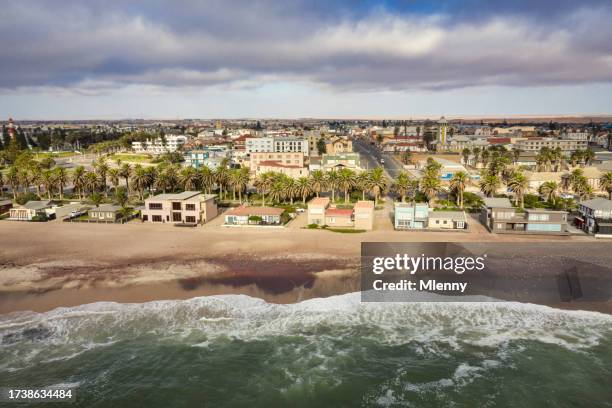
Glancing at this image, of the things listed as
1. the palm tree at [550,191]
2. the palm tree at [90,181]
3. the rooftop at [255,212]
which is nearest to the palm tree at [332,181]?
the rooftop at [255,212]

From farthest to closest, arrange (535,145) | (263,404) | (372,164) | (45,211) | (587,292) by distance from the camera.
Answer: (535,145), (372,164), (45,211), (587,292), (263,404)

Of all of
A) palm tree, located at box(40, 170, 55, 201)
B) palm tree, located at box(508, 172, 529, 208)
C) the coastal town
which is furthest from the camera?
palm tree, located at box(40, 170, 55, 201)

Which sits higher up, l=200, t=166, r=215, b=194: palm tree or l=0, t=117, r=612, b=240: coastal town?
l=200, t=166, r=215, b=194: palm tree

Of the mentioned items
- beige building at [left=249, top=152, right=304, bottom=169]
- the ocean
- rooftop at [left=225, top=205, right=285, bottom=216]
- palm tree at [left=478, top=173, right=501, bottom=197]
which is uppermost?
→ beige building at [left=249, top=152, right=304, bottom=169]

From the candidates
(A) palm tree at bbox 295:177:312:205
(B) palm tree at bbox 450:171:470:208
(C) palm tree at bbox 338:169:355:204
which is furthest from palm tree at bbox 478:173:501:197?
(A) palm tree at bbox 295:177:312:205

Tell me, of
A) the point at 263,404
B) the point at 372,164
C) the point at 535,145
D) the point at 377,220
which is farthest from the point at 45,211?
the point at 535,145

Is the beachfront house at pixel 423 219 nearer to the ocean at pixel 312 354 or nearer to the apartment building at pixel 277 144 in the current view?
the ocean at pixel 312 354

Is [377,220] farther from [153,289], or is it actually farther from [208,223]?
[153,289]

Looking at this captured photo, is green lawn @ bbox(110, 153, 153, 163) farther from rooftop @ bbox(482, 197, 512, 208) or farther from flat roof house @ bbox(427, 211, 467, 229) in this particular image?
rooftop @ bbox(482, 197, 512, 208)
